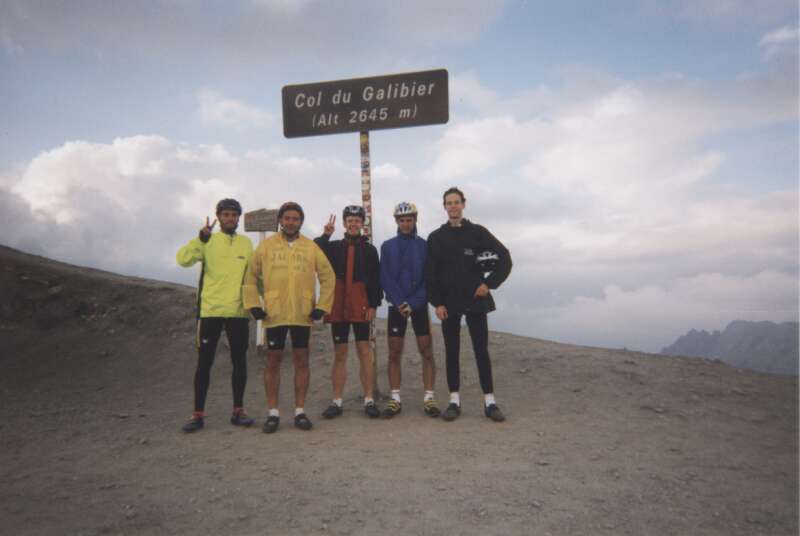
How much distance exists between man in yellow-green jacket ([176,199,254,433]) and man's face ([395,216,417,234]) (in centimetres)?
198

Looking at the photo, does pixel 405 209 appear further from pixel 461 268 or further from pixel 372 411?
pixel 372 411

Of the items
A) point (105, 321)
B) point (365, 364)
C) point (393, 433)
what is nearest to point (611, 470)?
point (393, 433)

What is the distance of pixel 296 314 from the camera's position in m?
5.69

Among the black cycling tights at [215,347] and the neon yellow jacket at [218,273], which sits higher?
A: the neon yellow jacket at [218,273]

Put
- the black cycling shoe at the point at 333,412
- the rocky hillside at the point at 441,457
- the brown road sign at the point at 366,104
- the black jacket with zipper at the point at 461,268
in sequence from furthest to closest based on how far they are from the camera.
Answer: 1. the brown road sign at the point at 366,104
2. the black cycling shoe at the point at 333,412
3. the black jacket with zipper at the point at 461,268
4. the rocky hillside at the point at 441,457

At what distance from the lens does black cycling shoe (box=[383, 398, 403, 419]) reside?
6.09 metres

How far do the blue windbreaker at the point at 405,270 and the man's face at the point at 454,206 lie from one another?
51 centimetres

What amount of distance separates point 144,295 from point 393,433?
34.0 feet

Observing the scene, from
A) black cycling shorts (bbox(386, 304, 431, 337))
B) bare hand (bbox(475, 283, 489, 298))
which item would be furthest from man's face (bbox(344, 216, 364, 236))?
bare hand (bbox(475, 283, 489, 298))

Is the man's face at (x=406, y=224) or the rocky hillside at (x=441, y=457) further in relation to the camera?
the man's face at (x=406, y=224)

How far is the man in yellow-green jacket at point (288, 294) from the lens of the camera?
5684 mm

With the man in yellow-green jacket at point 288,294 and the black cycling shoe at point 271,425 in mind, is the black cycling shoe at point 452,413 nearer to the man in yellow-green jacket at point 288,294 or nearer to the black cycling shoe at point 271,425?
the man in yellow-green jacket at point 288,294

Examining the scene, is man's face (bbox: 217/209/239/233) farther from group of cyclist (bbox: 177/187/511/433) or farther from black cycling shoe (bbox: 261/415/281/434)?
black cycling shoe (bbox: 261/415/281/434)

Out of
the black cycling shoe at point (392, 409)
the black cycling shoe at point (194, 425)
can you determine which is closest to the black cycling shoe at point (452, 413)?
the black cycling shoe at point (392, 409)
